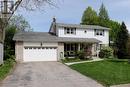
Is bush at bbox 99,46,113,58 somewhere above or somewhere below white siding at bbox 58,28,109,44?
below

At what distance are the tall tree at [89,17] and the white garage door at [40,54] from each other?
34.2 metres

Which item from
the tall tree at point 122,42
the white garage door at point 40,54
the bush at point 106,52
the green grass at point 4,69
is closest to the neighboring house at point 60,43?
the white garage door at point 40,54

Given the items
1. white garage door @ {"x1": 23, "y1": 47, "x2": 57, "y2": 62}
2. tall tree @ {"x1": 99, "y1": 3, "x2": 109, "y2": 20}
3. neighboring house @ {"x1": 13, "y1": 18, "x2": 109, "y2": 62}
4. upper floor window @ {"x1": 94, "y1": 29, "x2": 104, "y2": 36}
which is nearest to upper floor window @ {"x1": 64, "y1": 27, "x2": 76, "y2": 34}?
neighboring house @ {"x1": 13, "y1": 18, "x2": 109, "y2": 62}

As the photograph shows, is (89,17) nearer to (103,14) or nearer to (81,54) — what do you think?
(103,14)

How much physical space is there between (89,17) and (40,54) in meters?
38.5

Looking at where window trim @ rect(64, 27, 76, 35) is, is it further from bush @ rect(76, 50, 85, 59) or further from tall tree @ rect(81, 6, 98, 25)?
tall tree @ rect(81, 6, 98, 25)

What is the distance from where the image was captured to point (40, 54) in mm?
38219

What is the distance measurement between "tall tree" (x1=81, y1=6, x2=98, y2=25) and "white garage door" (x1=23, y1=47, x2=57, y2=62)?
34192 millimetres

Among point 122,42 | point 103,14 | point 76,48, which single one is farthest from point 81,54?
point 103,14

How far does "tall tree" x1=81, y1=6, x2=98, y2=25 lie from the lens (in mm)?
72188

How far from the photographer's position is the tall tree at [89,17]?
72.2 m

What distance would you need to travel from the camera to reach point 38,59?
1497 inches

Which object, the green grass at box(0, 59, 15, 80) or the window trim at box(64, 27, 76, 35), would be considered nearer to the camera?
the green grass at box(0, 59, 15, 80)

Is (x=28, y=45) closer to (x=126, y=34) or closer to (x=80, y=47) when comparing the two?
(x=80, y=47)
